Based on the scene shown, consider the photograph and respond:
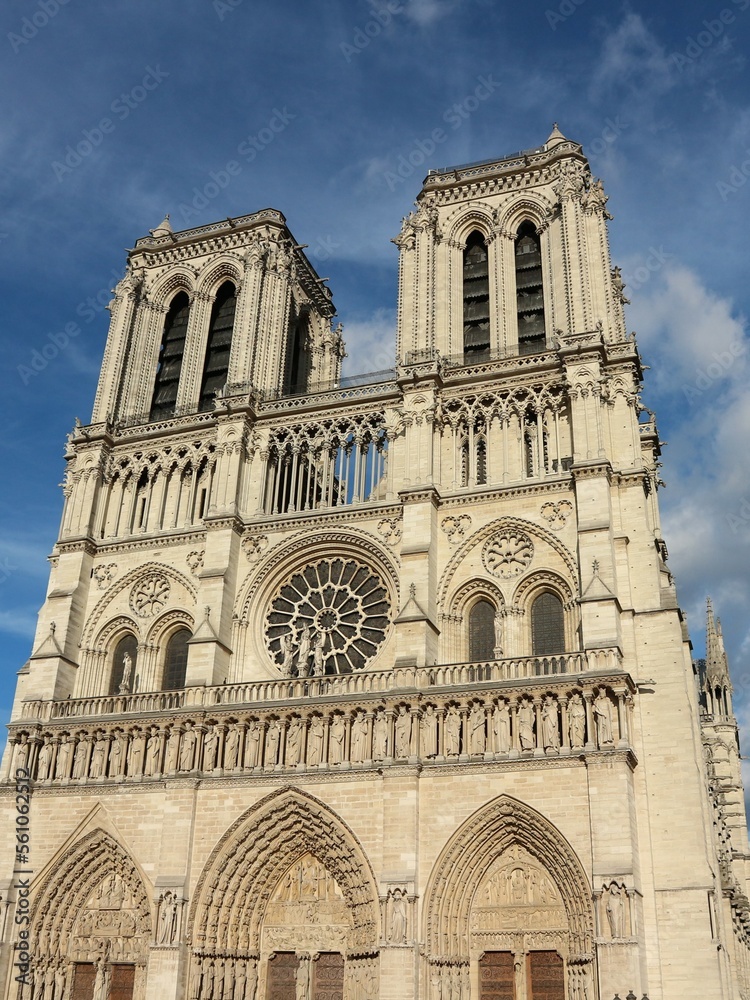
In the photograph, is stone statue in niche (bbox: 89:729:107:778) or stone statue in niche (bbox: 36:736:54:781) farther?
stone statue in niche (bbox: 36:736:54:781)

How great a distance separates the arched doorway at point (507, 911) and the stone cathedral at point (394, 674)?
2.2 inches

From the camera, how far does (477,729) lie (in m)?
20.7

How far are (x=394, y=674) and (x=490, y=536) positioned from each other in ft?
13.5

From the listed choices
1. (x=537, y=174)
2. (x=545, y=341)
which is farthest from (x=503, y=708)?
(x=537, y=174)

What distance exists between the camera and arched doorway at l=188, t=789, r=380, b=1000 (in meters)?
20.6

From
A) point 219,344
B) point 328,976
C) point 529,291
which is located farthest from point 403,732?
point 219,344

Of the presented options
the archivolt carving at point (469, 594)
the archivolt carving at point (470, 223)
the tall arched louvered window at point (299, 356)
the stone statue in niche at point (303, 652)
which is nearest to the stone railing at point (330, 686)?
the stone statue in niche at point (303, 652)

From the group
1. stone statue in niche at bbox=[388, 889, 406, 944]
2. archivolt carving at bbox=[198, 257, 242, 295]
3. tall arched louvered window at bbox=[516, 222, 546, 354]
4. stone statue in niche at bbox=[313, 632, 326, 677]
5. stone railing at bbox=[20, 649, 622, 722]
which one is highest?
archivolt carving at bbox=[198, 257, 242, 295]

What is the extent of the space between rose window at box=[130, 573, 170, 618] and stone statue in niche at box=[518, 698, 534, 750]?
9.93 metres

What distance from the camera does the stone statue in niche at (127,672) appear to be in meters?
24.9

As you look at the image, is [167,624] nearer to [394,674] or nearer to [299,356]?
[394,674]

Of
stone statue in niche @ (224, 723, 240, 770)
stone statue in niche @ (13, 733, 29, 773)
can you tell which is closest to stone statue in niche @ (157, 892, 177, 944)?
stone statue in niche @ (224, 723, 240, 770)

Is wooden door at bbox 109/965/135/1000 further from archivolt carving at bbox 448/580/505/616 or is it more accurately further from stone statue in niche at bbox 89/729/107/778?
archivolt carving at bbox 448/580/505/616

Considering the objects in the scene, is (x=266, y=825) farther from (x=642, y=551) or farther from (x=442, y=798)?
(x=642, y=551)
